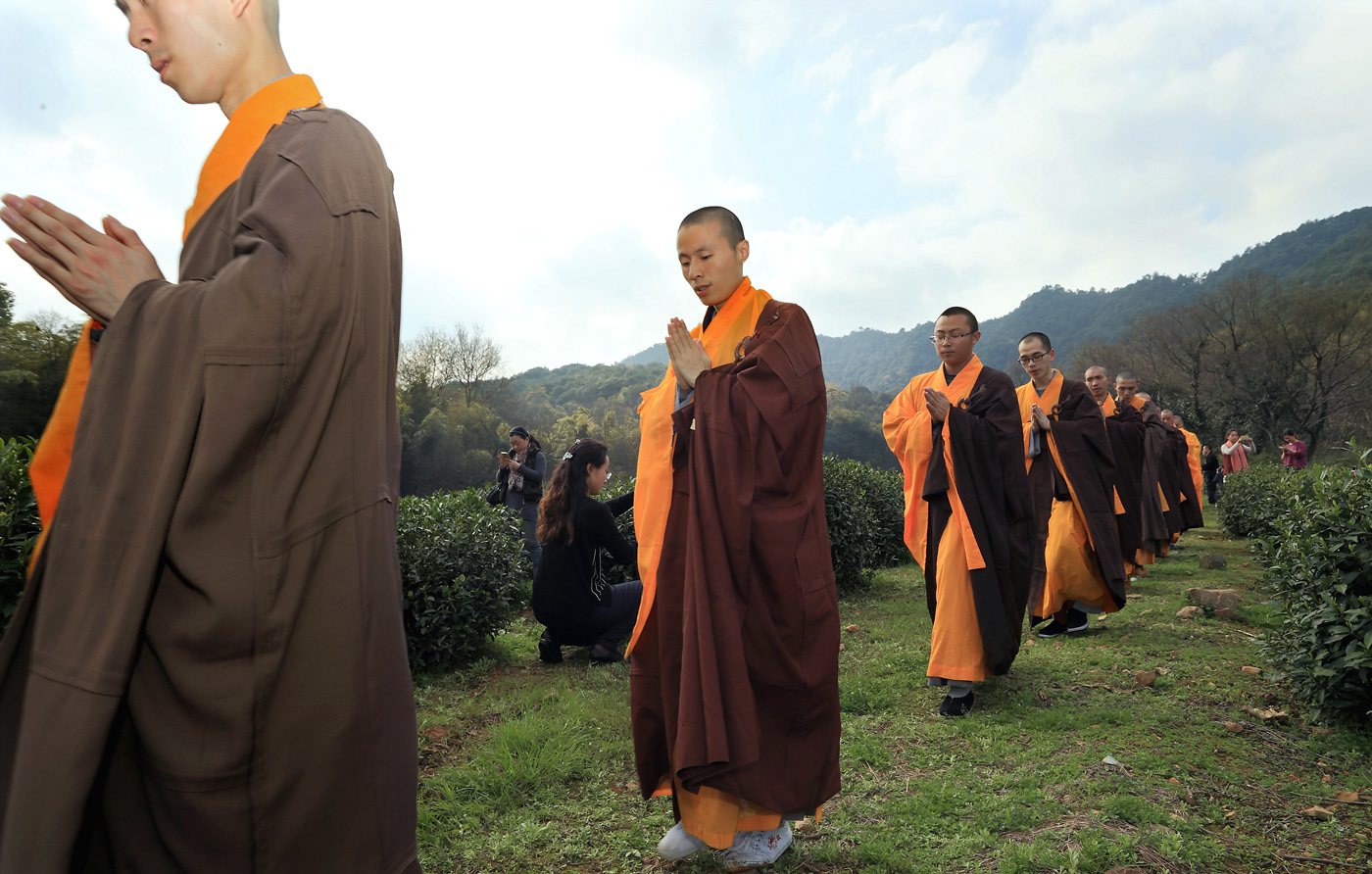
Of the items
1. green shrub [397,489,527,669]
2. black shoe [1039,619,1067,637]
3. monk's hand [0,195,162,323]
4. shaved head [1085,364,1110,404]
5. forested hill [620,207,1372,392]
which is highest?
forested hill [620,207,1372,392]

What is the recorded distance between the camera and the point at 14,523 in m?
3.00

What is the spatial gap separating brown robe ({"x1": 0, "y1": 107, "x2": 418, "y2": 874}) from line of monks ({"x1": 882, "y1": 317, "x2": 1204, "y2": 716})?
393 centimetres

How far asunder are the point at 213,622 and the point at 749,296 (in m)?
2.53

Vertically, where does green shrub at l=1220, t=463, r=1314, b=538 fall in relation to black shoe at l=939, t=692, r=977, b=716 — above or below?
above

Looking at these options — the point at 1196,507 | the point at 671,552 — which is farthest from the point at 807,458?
the point at 1196,507

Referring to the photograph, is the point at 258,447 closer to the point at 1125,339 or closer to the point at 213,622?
the point at 213,622

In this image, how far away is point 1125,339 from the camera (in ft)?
156

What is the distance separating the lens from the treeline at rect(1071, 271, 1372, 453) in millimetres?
35531

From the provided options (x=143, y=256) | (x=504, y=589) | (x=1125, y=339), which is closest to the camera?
(x=143, y=256)

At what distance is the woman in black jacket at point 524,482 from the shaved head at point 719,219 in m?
5.23

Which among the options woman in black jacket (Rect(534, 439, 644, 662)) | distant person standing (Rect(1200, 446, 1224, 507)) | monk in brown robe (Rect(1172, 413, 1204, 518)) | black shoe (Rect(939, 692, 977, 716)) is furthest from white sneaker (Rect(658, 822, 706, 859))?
distant person standing (Rect(1200, 446, 1224, 507))

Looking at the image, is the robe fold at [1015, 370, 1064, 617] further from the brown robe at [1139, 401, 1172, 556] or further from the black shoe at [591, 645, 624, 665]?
the black shoe at [591, 645, 624, 665]

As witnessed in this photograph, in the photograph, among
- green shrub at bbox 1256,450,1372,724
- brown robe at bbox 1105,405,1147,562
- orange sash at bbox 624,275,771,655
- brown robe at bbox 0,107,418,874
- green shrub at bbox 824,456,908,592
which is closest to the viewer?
Answer: brown robe at bbox 0,107,418,874

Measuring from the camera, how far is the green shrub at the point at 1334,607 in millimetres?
3844
